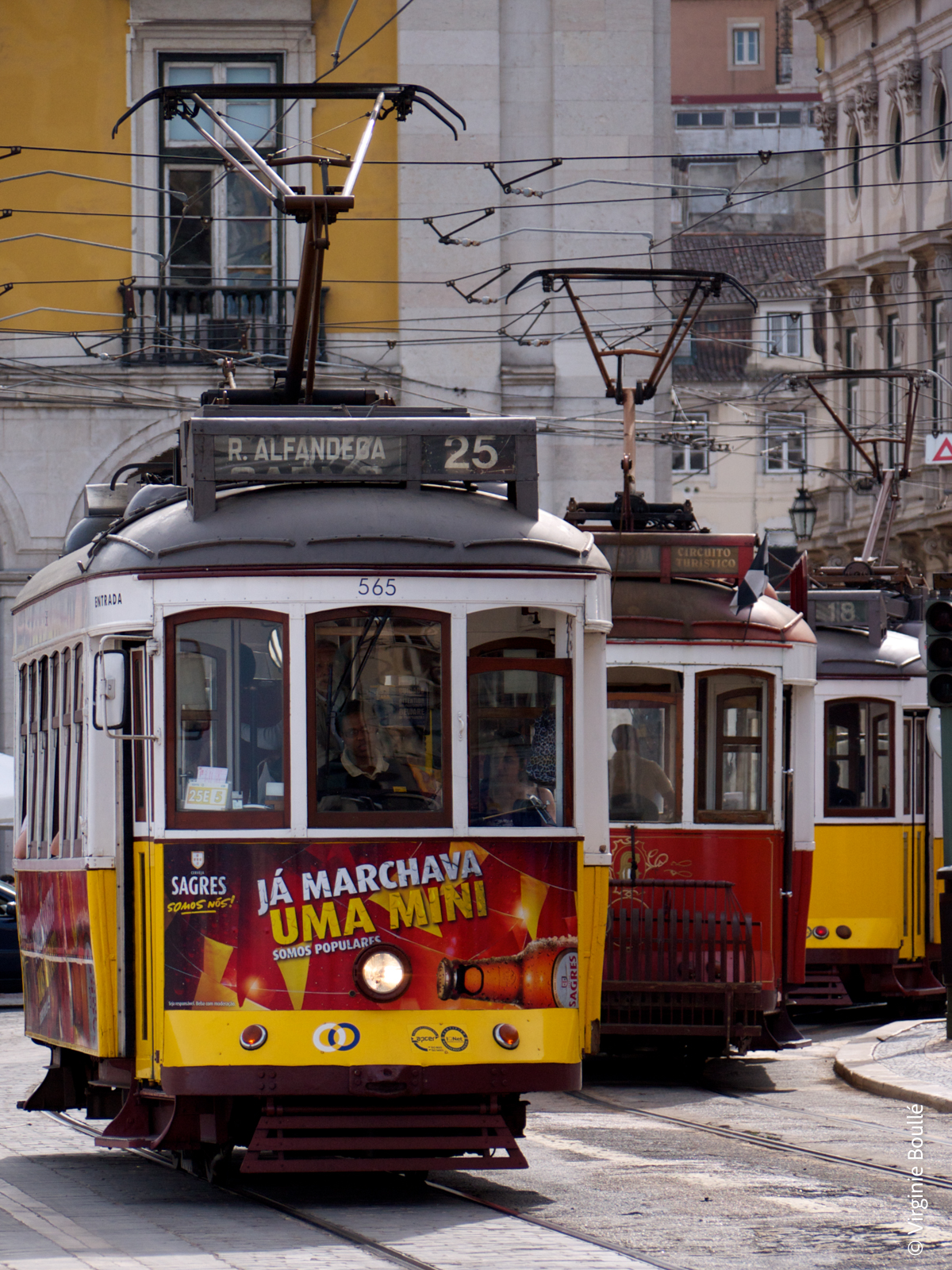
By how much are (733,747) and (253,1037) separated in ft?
19.4

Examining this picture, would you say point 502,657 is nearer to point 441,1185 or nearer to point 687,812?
point 441,1185

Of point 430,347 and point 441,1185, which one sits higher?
point 430,347

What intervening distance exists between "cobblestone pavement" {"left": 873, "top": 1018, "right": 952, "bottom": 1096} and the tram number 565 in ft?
18.0

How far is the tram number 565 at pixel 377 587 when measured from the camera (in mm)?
8656

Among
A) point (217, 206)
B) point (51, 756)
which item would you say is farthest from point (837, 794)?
point (217, 206)

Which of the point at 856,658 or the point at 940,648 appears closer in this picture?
the point at 940,648

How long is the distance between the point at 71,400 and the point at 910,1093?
14678 millimetres

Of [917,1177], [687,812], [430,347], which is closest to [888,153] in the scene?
[430,347]

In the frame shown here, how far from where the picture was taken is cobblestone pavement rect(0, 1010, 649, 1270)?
7.50m

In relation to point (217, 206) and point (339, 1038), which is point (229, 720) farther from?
point (217, 206)

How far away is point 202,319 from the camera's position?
2534 cm

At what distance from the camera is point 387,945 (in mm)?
8531

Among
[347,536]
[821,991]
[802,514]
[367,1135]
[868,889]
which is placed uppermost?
[802,514]

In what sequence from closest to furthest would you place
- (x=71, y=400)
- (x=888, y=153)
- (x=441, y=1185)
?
1. (x=441, y=1185)
2. (x=71, y=400)
3. (x=888, y=153)
